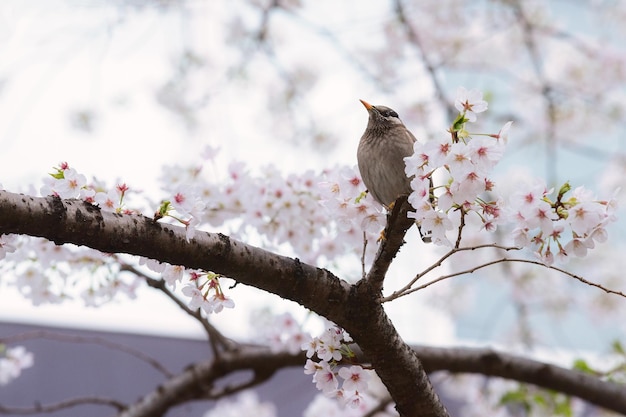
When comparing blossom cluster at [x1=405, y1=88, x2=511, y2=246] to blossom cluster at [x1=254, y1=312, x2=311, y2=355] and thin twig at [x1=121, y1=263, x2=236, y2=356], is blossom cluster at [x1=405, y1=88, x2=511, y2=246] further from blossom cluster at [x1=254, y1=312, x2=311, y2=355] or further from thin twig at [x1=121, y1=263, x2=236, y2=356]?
blossom cluster at [x1=254, y1=312, x2=311, y2=355]

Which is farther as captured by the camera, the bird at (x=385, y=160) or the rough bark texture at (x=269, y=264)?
the bird at (x=385, y=160)

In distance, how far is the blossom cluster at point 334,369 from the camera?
3.06ft

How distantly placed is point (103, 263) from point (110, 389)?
1.72 meters

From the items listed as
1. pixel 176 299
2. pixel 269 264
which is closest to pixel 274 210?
pixel 176 299

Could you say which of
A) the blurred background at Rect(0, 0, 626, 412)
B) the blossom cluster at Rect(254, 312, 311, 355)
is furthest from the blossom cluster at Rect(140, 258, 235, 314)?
the blurred background at Rect(0, 0, 626, 412)

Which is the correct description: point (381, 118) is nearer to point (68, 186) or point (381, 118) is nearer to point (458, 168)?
point (458, 168)

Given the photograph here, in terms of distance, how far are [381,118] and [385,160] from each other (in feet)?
0.50

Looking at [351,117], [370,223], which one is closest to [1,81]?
[351,117]

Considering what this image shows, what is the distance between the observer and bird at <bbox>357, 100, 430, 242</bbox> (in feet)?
3.54

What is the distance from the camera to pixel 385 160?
1.11 metres

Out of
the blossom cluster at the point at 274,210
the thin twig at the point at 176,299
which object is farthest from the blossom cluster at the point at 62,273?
the blossom cluster at the point at 274,210

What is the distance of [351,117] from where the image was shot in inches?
124

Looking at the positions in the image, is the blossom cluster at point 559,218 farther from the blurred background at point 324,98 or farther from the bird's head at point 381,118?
the blurred background at point 324,98

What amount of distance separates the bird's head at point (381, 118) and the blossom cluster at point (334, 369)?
0.42 metres
